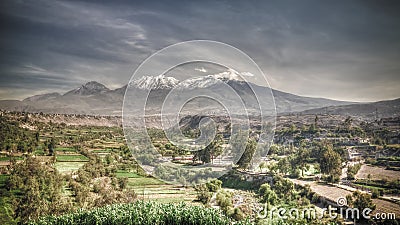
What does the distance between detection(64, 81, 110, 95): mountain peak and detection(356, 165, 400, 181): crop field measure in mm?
7174

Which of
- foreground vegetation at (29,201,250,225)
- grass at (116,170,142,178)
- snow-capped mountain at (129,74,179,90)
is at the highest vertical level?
snow-capped mountain at (129,74,179,90)

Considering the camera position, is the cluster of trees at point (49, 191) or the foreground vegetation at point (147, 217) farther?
the cluster of trees at point (49, 191)

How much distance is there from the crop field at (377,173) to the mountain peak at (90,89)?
717cm

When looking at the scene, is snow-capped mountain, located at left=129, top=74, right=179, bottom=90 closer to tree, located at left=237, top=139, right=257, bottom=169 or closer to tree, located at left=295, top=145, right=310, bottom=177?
tree, located at left=237, top=139, right=257, bottom=169

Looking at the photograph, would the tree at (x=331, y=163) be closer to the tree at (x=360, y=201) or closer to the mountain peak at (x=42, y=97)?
the tree at (x=360, y=201)

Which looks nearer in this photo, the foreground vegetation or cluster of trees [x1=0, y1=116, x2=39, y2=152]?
the foreground vegetation

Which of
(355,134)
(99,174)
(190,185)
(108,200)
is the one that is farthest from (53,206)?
(355,134)

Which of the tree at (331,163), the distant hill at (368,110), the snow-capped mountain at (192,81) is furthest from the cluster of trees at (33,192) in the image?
the distant hill at (368,110)

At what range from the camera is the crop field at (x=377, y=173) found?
6.38 m

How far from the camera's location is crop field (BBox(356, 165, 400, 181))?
6.38m

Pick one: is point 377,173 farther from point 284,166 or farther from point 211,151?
point 211,151

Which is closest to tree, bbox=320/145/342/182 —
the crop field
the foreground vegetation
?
the crop field

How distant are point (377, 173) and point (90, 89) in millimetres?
8012

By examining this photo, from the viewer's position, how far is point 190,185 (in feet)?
27.6
